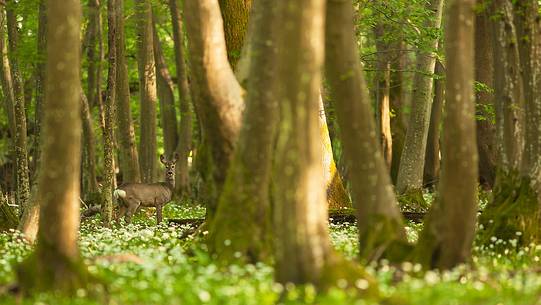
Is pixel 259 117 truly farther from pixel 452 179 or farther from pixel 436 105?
pixel 436 105

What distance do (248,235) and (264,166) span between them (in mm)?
928

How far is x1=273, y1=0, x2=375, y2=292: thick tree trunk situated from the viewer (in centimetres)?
925

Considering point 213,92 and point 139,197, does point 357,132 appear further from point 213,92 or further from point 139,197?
point 139,197

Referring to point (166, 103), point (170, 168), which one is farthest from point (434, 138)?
point (170, 168)

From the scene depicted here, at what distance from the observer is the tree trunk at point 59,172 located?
10188 mm

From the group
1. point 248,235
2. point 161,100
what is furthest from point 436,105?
point 248,235

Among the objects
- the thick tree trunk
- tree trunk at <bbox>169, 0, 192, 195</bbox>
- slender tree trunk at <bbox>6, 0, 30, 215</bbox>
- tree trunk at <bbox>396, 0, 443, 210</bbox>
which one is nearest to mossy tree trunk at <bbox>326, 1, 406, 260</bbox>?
the thick tree trunk

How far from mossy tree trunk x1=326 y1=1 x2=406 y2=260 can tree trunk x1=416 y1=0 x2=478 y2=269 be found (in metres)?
0.70

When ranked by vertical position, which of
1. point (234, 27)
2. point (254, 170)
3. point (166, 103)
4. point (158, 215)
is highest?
point (234, 27)

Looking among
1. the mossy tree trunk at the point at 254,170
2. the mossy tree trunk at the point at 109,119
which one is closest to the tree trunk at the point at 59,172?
the mossy tree trunk at the point at 254,170

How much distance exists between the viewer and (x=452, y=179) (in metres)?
11.3

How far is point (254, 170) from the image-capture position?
12.2 m

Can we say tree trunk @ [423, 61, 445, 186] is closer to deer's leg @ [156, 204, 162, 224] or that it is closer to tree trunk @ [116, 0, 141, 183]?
tree trunk @ [116, 0, 141, 183]

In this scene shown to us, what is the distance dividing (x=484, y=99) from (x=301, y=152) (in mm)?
21285
